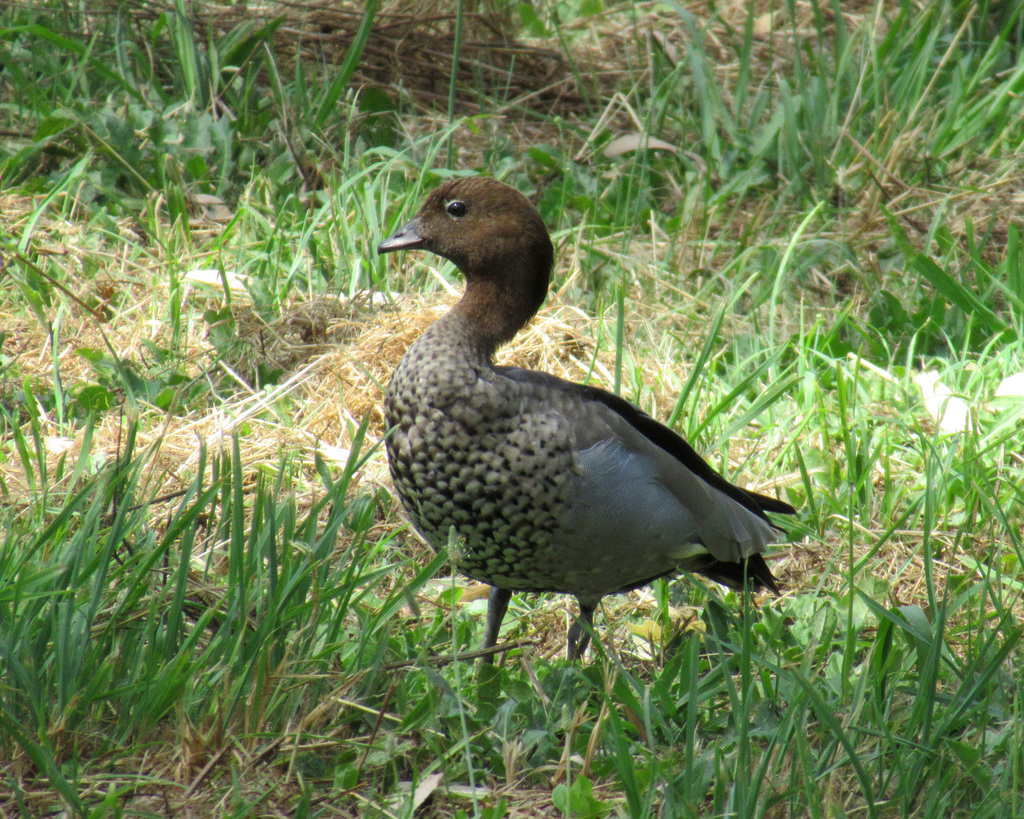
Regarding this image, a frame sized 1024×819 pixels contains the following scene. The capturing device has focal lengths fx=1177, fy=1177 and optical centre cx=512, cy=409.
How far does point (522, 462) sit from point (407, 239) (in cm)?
84

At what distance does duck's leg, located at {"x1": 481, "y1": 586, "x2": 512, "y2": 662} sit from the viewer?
2.93 m

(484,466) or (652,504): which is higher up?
(484,466)

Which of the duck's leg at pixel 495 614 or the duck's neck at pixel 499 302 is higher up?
the duck's neck at pixel 499 302

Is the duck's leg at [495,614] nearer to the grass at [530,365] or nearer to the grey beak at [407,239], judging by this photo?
the grass at [530,365]

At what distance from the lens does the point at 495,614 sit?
2971 millimetres

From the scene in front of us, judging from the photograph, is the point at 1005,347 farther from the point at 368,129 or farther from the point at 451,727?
the point at 368,129

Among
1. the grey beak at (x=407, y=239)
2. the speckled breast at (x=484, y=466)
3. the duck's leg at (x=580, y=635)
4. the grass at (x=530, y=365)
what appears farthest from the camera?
the grey beak at (x=407, y=239)

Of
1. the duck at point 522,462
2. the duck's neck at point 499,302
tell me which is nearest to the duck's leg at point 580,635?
the duck at point 522,462

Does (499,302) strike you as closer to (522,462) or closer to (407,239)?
(407,239)

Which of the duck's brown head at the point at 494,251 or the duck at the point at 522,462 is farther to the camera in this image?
the duck's brown head at the point at 494,251

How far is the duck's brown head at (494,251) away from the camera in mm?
2986

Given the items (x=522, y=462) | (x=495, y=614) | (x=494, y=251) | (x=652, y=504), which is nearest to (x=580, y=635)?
(x=495, y=614)

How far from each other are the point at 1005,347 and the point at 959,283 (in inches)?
18.2

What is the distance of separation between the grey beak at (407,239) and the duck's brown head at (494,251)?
0.27ft
